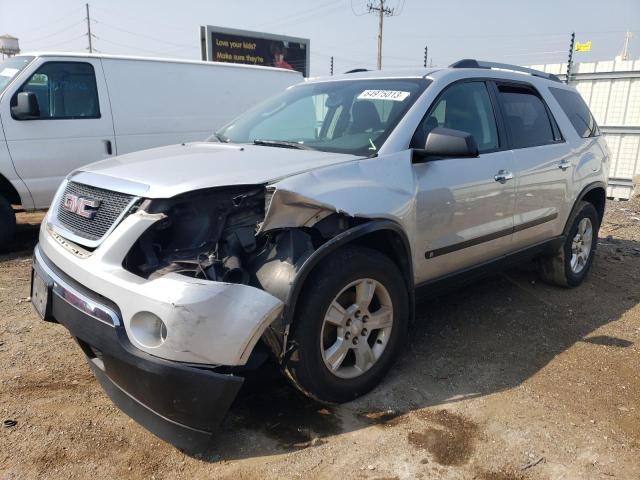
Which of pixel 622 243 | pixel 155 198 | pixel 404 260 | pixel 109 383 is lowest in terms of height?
pixel 622 243

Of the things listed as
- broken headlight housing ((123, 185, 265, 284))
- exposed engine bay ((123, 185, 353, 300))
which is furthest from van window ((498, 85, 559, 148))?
broken headlight housing ((123, 185, 265, 284))

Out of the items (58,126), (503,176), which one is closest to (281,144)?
(503,176)

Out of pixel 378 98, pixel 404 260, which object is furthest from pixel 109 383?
pixel 378 98

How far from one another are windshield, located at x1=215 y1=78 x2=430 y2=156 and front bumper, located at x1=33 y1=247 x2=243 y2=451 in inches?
61.6

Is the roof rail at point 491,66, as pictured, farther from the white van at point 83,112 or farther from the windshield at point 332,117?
the white van at point 83,112

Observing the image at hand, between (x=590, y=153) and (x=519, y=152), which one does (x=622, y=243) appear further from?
(x=519, y=152)

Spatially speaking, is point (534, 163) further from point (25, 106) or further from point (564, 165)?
point (25, 106)

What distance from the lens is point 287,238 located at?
8.43 ft

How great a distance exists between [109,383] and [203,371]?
0.75m

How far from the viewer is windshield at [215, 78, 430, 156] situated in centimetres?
329

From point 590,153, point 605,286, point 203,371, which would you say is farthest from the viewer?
point 605,286

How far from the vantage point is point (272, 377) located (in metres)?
3.25

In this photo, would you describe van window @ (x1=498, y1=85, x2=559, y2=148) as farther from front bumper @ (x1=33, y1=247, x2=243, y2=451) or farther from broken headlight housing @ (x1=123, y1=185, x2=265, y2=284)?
front bumper @ (x1=33, y1=247, x2=243, y2=451)

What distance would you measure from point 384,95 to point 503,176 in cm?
106
